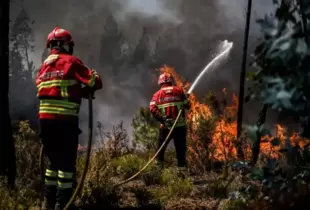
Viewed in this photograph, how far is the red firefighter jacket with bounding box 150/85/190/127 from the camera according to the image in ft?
26.1

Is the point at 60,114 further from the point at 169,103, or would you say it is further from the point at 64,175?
the point at 169,103

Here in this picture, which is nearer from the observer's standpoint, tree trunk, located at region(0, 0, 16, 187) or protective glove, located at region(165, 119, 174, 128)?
tree trunk, located at region(0, 0, 16, 187)

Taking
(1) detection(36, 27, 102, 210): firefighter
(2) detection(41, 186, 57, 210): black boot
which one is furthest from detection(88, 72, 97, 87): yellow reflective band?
(2) detection(41, 186, 57, 210): black boot

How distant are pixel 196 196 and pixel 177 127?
238cm

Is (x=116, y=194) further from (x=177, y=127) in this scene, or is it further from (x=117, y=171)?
(x=177, y=127)

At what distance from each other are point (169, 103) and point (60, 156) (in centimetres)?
388

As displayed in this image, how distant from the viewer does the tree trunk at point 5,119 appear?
5.36 meters

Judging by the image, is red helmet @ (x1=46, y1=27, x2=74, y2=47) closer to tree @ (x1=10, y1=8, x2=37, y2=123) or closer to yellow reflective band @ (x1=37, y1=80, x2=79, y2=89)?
yellow reflective band @ (x1=37, y1=80, x2=79, y2=89)

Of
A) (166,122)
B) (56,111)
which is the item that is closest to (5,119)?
(56,111)

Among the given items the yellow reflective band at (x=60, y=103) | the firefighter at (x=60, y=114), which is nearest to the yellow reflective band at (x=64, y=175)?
the firefighter at (x=60, y=114)

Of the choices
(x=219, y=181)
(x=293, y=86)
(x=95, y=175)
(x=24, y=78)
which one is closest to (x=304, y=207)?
(x=293, y=86)

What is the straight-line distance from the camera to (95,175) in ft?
17.6

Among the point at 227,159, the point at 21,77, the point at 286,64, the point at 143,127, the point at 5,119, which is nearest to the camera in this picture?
the point at 286,64

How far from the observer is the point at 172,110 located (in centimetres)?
799
